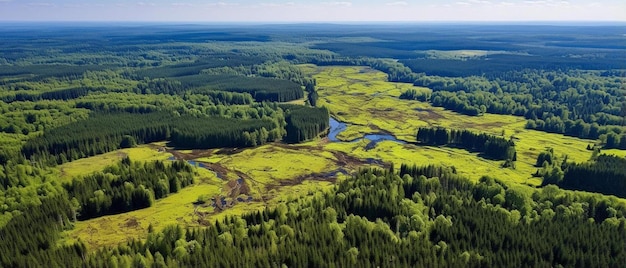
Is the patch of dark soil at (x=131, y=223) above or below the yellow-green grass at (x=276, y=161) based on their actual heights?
above

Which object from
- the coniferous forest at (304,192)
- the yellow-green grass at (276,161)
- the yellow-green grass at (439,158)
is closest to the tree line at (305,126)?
the coniferous forest at (304,192)

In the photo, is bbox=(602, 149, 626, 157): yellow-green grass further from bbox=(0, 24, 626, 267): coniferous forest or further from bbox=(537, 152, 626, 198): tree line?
bbox=(537, 152, 626, 198): tree line

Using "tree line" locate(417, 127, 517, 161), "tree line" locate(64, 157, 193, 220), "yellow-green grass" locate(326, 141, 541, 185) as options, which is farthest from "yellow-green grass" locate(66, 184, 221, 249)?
"tree line" locate(417, 127, 517, 161)

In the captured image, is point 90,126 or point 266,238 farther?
point 90,126

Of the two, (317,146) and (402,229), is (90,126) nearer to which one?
(317,146)

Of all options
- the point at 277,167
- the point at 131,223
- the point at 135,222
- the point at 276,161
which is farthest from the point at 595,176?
the point at 131,223

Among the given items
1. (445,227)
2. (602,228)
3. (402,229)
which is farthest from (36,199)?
(602,228)

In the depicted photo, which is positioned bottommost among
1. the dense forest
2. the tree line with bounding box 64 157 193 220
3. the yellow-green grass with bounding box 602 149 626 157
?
the yellow-green grass with bounding box 602 149 626 157

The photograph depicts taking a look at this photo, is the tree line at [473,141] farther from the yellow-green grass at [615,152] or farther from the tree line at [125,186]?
the tree line at [125,186]
